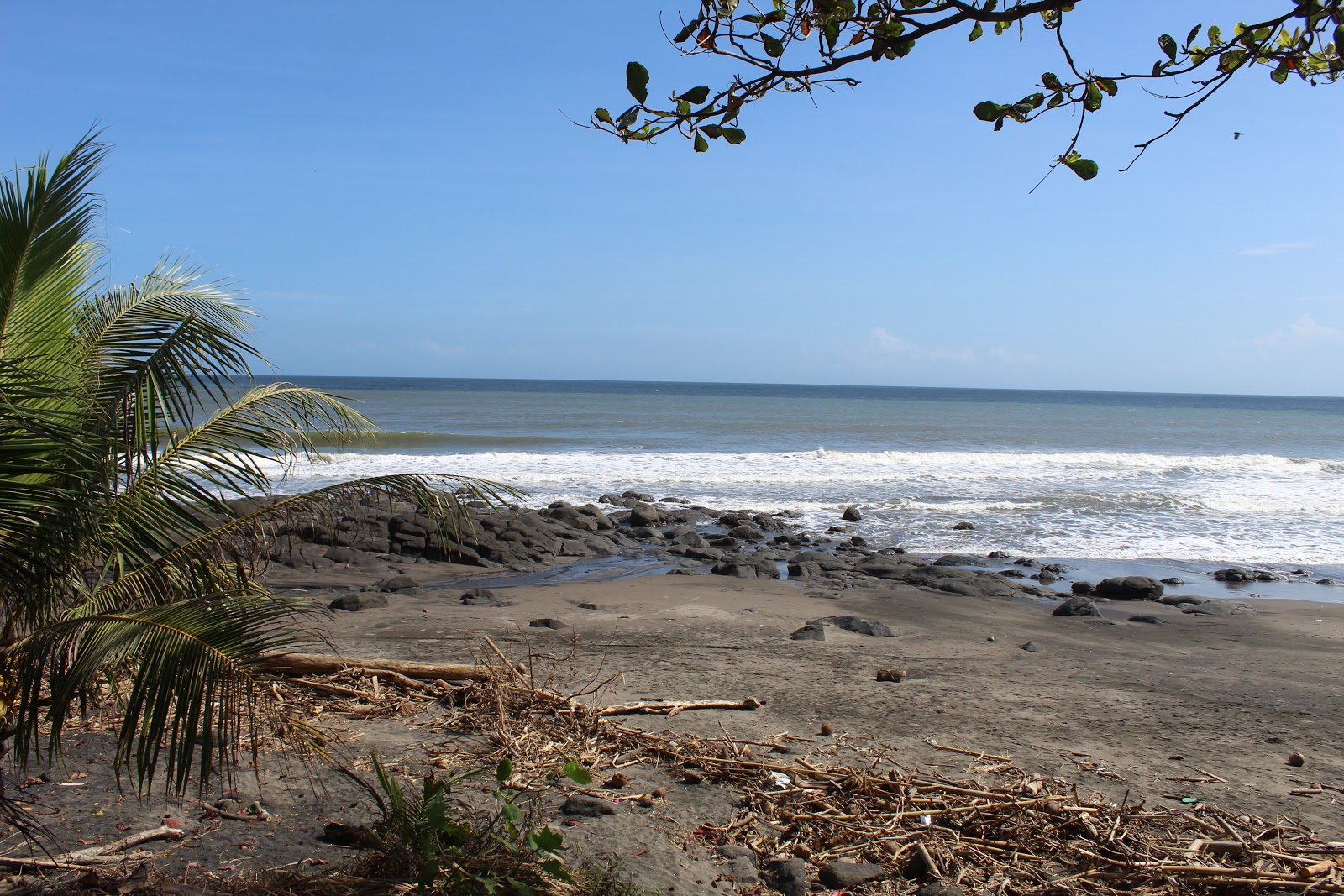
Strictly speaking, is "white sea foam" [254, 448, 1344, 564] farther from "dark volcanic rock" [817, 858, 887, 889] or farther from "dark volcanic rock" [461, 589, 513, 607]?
"dark volcanic rock" [817, 858, 887, 889]

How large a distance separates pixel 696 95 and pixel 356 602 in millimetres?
7460

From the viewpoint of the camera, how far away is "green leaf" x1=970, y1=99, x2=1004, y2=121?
10.6 feet

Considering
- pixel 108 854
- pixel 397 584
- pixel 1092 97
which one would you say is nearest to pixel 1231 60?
pixel 1092 97

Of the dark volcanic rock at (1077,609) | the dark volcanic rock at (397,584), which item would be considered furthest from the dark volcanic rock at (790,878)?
the dark volcanic rock at (397,584)

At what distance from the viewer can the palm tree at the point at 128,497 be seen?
2.67m

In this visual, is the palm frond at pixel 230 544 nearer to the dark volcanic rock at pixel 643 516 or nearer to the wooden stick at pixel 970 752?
the wooden stick at pixel 970 752

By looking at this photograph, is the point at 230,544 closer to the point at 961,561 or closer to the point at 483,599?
the point at 483,599

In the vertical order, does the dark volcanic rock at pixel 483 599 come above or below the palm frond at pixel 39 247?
below

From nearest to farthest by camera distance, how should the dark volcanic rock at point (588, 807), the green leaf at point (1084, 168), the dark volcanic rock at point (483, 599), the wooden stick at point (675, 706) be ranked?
the green leaf at point (1084, 168) → the dark volcanic rock at point (588, 807) → the wooden stick at point (675, 706) → the dark volcanic rock at point (483, 599)

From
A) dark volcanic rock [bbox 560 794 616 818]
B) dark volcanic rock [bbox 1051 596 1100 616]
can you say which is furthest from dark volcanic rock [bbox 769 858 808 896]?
dark volcanic rock [bbox 1051 596 1100 616]

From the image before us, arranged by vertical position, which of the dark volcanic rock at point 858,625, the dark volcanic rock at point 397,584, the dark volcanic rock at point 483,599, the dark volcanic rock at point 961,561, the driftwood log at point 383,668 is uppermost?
the driftwood log at point 383,668

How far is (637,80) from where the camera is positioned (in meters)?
2.91

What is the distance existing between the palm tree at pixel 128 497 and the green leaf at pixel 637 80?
6.16ft

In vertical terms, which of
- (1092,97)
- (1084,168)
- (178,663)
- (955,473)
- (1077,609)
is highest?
(1092,97)
